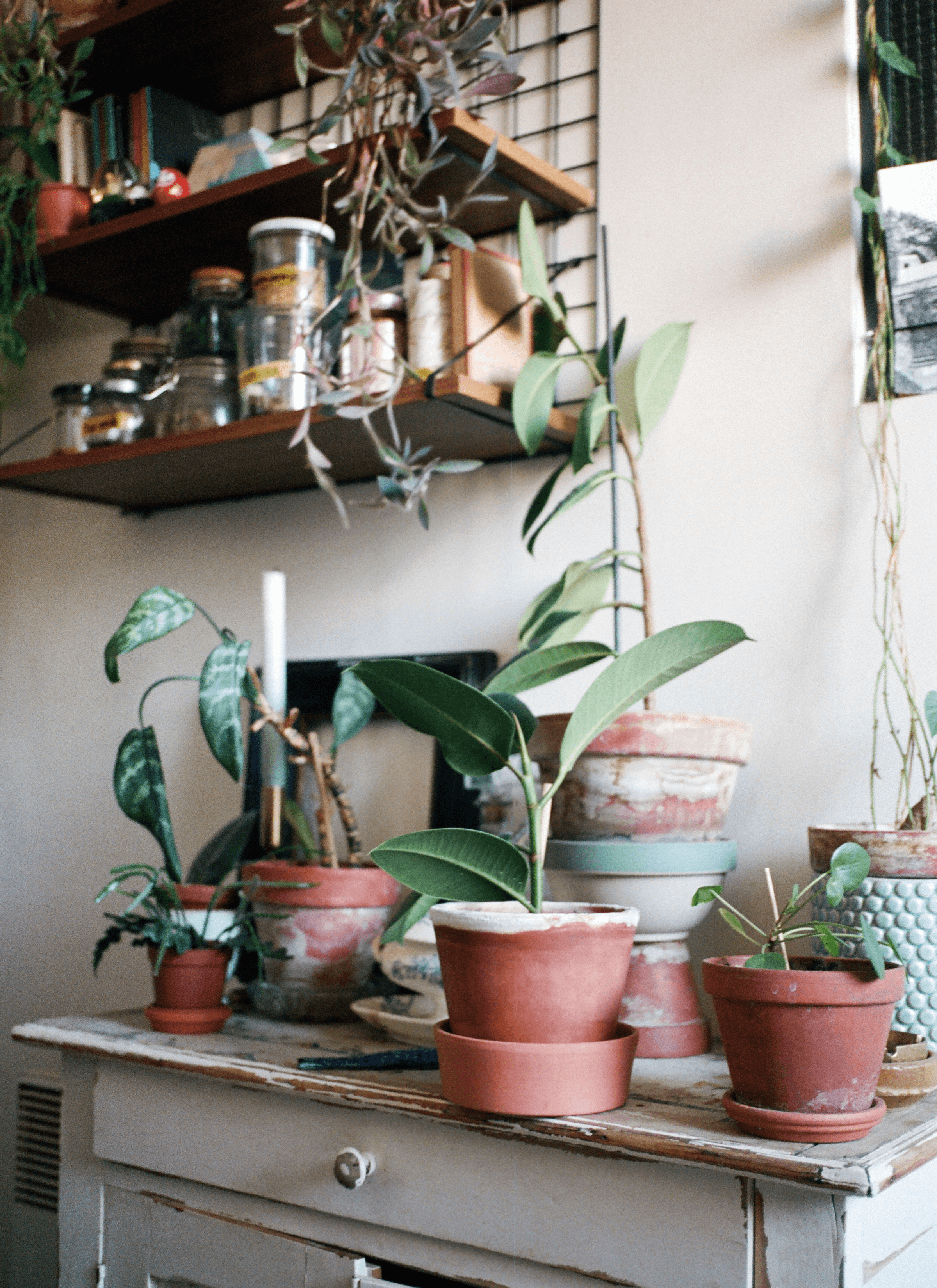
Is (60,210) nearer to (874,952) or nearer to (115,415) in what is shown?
(115,415)

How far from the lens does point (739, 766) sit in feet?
3.48

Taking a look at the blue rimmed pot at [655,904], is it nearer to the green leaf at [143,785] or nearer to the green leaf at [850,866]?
the green leaf at [850,866]

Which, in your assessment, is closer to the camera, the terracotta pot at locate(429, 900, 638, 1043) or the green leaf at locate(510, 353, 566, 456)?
the terracotta pot at locate(429, 900, 638, 1043)

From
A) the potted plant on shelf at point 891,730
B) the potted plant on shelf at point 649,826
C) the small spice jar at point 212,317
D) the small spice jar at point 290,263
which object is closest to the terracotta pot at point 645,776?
the potted plant on shelf at point 649,826

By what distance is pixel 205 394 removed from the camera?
4.83 feet

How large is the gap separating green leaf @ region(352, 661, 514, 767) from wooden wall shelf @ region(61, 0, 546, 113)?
1.07 m

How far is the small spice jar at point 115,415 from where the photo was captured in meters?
1.53

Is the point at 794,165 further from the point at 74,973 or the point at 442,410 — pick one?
the point at 74,973

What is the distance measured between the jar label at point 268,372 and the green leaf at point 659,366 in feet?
1.35

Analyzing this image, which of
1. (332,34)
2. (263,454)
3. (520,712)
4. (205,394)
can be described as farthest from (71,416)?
(520,712)

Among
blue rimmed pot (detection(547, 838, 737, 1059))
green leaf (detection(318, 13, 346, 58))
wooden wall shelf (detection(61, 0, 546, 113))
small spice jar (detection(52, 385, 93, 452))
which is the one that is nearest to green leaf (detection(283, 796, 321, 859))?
blue rimmed pot (detection(547, 838, 737, 1059))

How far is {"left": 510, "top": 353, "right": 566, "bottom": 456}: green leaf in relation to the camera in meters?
1.20

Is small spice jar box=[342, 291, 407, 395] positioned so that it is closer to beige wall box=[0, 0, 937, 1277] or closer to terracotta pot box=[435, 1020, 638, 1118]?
beige wall box=[0, 0, 937, 1277]

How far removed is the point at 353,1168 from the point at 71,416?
115 centimetres
